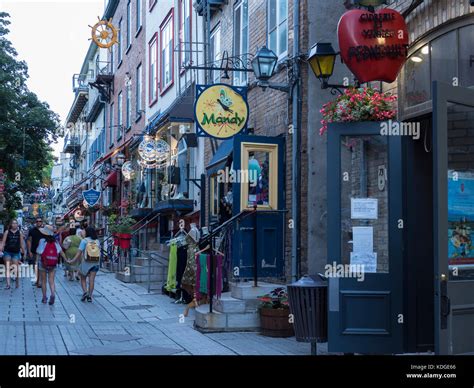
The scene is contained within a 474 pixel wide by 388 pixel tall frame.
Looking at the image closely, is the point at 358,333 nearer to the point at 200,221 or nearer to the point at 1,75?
the point at 200,221

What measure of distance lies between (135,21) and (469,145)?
76.8ft

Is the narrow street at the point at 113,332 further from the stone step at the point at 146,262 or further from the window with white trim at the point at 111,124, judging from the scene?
the window with white trim at the point at 111,124

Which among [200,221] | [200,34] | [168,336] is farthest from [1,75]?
[168,336]

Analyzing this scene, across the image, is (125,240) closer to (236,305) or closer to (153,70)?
(153,70)

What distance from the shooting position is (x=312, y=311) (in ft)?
28.2

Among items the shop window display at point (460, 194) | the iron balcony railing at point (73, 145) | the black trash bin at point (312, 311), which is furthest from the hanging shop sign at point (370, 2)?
the iron balcony railing at point (73, 145)

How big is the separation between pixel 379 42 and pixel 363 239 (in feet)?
8.00

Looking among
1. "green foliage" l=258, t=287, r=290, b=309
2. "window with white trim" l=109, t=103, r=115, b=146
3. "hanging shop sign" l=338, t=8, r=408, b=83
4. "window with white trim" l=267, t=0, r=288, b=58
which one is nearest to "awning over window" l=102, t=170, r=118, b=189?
"window with white trim" l=109, t=103, r=115, b=146

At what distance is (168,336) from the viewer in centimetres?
1064

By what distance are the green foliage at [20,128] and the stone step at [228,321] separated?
73.9 feet

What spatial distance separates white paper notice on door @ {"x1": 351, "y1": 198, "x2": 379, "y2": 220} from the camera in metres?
8.54

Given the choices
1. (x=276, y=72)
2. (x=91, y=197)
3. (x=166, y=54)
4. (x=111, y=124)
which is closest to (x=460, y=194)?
(x=276, y=72)

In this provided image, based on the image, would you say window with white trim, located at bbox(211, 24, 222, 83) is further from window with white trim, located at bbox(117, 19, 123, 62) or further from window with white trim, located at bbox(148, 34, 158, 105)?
window with white trim, located at bbox(117, 19, 123, 62)

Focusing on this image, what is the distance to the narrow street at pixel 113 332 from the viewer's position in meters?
9.36
